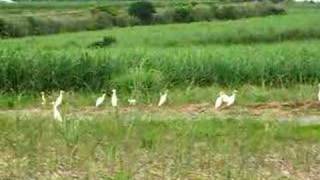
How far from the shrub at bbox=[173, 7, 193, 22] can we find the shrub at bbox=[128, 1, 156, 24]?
157cm

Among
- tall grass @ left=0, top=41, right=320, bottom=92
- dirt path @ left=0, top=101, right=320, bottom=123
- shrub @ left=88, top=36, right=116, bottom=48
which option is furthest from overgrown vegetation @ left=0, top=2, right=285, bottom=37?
dirt path @ left=0, top=101, right=320, bottom=123

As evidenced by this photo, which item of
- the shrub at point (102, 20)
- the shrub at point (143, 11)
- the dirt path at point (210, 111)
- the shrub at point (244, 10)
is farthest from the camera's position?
the shrub at point (244, 10)

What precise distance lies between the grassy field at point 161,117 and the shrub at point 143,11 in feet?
46.1

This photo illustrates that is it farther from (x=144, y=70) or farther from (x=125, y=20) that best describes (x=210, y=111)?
(x=125, y=20)

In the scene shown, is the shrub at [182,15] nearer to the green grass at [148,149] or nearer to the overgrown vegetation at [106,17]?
the overgrown vegetation at [106,17]

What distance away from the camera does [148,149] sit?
12.2 m

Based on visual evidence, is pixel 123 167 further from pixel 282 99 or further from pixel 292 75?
pixel 292 75

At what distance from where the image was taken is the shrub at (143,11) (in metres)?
48.8

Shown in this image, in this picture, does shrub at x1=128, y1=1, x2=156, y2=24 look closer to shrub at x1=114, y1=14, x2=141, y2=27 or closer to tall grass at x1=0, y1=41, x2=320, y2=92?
shrub at x1=114, y1=14, x2=141, y2=27

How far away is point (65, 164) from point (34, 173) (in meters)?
0.71

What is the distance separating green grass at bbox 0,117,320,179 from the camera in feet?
32.1

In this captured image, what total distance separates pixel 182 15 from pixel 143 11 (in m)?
3.44

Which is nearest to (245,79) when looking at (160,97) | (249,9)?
(160,97)

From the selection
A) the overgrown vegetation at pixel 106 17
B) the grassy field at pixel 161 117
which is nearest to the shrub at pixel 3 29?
the overgrown vegetation at pixel 106 17
